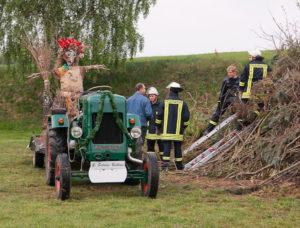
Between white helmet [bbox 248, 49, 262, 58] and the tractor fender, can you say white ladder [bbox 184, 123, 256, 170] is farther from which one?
the tractor fender

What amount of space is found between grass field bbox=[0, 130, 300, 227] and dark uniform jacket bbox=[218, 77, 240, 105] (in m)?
2.66

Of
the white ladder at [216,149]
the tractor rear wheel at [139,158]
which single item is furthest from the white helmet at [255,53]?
the tractor rear wheel at [139,158]

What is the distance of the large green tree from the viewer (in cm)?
2375

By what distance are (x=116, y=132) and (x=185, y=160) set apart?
3507mm

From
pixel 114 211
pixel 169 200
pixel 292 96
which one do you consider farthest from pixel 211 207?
pixel 292 96

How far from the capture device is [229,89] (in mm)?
10477

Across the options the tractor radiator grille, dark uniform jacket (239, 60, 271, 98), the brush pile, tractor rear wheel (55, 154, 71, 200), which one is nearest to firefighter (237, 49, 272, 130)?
dark uniform jacket (239, 60, 271, 98)

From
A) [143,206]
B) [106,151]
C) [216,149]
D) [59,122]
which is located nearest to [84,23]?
[216,149]

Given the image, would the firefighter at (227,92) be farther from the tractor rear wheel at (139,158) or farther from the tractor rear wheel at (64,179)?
the tractor rear wheel at (64,179)

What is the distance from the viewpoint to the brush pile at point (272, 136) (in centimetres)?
797

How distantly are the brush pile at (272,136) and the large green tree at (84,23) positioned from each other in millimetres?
15504

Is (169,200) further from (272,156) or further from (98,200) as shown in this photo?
(272,156)

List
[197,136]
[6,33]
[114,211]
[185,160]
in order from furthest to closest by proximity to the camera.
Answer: [6,33]
[197,136]
[185,160]
[114,211]

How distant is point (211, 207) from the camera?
20.6ft
